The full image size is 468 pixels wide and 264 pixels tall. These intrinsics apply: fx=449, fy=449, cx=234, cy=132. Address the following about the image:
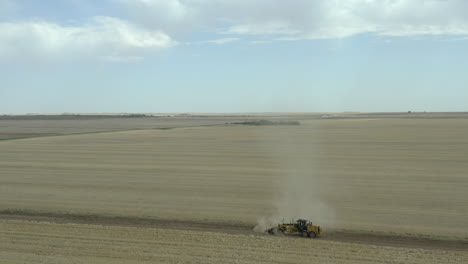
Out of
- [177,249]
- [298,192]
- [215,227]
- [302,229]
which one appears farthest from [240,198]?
[177,249]

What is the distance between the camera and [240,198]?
94.1ft

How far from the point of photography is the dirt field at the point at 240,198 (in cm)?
1820

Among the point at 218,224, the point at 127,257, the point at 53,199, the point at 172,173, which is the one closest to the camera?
the point at 127,257

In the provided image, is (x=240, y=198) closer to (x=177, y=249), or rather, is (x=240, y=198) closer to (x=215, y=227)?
(x=215, y=227)

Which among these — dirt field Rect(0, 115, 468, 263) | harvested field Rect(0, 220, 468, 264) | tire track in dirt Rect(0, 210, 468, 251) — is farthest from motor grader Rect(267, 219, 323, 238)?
dirt field Rect(0, 115, 468, 263)

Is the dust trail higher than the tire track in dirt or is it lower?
higher

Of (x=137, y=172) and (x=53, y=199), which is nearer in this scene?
(x=53, y=199)

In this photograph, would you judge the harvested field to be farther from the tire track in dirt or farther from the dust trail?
the dust trail

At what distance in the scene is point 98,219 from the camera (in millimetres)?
24234

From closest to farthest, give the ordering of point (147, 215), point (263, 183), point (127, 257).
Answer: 1. point (127, 257)
2. point (147, 215)
3. point (263, 183)

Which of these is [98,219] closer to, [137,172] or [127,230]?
[127,230]

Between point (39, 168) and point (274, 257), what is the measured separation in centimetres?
3215

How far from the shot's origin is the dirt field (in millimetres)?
18203

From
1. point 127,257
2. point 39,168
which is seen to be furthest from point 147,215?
point 39,168
